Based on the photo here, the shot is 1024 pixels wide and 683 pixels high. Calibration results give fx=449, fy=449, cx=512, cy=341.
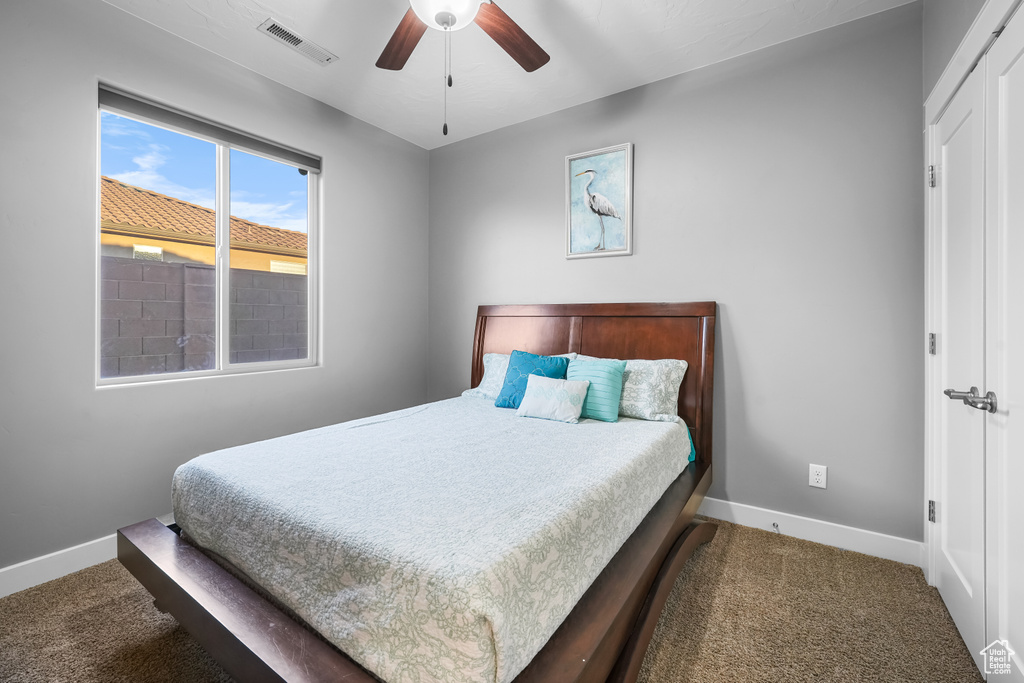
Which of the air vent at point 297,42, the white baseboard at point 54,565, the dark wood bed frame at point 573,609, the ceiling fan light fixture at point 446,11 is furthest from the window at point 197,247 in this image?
the ceiling fan light fixture at point 446,11

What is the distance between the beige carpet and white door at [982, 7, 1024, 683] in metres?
0.35

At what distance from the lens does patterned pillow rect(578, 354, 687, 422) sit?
2.48m

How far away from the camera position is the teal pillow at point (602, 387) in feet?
7.97

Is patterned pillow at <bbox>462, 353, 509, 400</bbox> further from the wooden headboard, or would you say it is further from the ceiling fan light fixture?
the ceiling fan light fixture

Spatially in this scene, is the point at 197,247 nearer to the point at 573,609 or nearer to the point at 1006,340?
the point at 573,609

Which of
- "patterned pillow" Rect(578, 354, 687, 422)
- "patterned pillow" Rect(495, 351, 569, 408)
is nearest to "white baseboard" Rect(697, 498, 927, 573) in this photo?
"patterned pillow" Rect(578, 354, 687, 422)

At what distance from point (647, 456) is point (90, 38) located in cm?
314

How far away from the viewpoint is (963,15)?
5.27 ft

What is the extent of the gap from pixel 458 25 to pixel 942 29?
196 cm

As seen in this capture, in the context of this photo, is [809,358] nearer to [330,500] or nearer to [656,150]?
[656,150]

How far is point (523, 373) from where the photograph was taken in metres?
2.78

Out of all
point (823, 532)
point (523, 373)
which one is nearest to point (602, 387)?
point (523, 373)

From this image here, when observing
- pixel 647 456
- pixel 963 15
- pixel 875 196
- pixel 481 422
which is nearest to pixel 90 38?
pixel 481 422

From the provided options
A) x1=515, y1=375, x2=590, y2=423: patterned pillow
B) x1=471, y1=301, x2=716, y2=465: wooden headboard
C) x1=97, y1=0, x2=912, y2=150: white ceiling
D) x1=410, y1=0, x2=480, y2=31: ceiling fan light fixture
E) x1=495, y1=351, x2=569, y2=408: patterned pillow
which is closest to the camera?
x1=410, y1=0, x2=480, y2=31: ceiling fan light fixture
